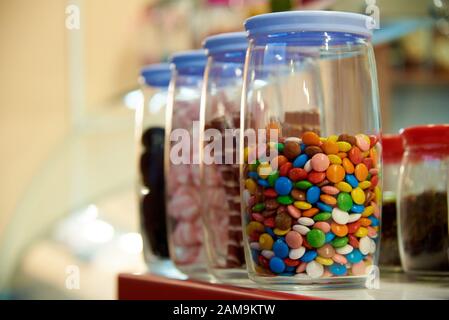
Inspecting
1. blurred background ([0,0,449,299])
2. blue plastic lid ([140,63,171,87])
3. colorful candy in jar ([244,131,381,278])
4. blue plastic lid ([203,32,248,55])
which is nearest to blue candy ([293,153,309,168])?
colorful candy in jar ([244,131,381,278])

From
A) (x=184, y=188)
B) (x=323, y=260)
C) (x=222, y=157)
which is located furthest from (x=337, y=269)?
(x=184, y=188)

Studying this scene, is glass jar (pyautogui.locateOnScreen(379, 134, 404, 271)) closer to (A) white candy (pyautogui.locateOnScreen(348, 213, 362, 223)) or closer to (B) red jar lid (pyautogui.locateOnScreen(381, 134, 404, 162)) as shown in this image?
(B) red jar lid (pyautogui.locateOnScreen(381, 134, 404, 162))

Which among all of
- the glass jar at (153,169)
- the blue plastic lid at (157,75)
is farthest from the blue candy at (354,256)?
the blue plastic lid at (157,75)

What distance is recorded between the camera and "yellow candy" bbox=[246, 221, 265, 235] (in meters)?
0.84

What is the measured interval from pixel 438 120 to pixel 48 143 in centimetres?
175

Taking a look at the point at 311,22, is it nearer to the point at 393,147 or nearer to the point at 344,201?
the point at 344,201

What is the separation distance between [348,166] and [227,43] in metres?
0.27

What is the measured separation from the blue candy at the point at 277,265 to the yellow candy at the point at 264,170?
0.28ft

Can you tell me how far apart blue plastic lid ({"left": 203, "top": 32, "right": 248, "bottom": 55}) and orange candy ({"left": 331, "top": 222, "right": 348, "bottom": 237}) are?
0.95 feet

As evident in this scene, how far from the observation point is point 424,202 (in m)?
0.93

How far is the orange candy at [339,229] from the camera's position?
2.65 ft
